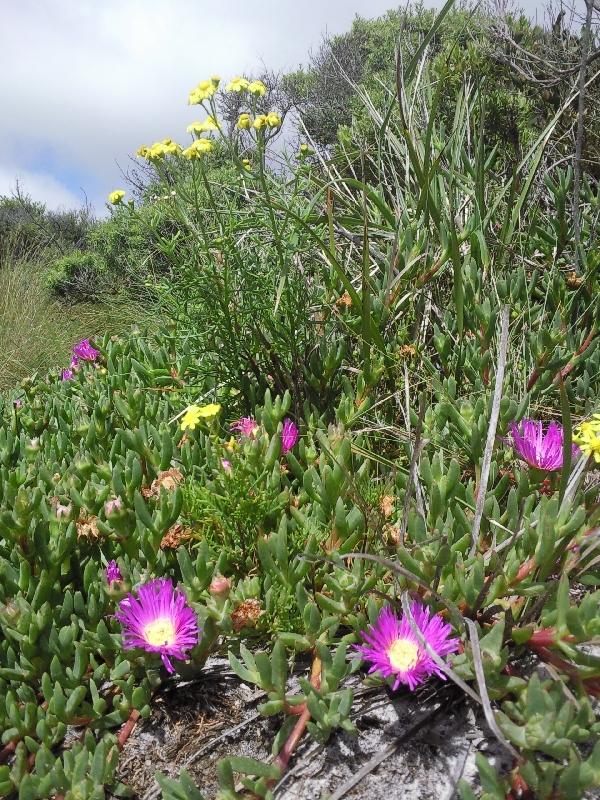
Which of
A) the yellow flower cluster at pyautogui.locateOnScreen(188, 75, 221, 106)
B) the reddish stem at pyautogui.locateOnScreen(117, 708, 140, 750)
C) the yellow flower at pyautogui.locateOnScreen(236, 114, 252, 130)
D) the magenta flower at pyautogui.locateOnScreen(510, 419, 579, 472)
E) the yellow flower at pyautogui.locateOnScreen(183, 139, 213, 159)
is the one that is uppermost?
the yellow flower cluster at pyautogui.locateOnScreen(188, 75, 221, 106)

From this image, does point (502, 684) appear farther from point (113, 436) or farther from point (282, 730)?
point (113, 436)

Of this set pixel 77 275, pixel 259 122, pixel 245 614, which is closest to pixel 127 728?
pixel 245 614

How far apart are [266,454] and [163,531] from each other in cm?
28

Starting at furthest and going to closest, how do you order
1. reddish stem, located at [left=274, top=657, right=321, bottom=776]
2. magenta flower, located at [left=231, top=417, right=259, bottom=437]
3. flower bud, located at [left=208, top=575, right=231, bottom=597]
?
magenta flower, located at [left=231, top=417, right=259, bottom=437] < flower bud, located at [left=208, top=575, right=231, bottom=597] < reddish stem, located at [left=274, top=657, right=321, bottom=776]

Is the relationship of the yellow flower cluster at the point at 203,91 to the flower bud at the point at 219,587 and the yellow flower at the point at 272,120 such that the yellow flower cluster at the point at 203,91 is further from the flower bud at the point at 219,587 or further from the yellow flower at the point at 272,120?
the flower bud at the point at 219,587

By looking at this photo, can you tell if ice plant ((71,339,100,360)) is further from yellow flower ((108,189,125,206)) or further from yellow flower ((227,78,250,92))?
yellow flower ((227,78,250,92))

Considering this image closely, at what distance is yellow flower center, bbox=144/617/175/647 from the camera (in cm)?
118

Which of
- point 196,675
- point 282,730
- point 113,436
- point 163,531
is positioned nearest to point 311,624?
point 282,730

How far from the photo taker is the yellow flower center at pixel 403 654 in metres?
1.07

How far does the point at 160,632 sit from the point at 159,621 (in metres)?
0.02

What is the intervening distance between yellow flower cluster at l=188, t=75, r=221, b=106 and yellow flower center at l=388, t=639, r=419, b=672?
61.6 inches

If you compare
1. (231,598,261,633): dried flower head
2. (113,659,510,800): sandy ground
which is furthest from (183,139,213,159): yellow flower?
(113,659,510,800): sandy ground

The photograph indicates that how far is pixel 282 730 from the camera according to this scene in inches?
42.6

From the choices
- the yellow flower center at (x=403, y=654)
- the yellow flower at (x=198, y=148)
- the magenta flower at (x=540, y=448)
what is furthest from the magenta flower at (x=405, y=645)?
the yellow flower at (x=198, y=148)
